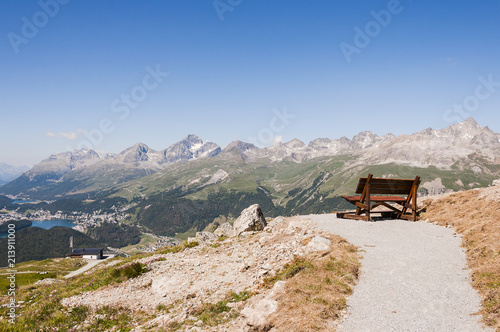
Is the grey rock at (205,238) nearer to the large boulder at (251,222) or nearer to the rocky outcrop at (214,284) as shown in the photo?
the large boulder at (251,222)

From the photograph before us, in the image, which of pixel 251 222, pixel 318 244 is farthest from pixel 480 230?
pixel 251 222

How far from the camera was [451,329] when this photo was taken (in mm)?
7816

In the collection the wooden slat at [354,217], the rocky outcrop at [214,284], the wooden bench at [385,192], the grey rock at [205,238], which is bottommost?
the grey rock at [205,238]

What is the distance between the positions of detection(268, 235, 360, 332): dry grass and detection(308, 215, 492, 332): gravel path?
500 mm

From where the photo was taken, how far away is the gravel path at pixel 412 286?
831cm

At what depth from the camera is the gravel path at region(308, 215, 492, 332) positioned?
831cm

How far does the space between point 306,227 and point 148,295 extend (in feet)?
43.4

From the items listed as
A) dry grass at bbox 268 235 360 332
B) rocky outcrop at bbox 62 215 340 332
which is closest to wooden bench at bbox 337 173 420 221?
rocky outcrop at bbox 62 215 340 332

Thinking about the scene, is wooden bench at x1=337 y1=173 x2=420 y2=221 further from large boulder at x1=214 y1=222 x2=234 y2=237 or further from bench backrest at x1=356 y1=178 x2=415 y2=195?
large boulder at x1=214 y1=222 x2=234 y2=237

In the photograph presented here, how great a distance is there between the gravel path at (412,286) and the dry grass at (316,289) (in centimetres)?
50

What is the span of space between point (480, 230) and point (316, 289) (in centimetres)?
1369

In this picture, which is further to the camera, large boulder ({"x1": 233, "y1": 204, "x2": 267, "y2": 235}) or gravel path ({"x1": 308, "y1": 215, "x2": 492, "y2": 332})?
large boulder ({"x1": 233, "y1": 204, "x2": 267, "y2": 235})

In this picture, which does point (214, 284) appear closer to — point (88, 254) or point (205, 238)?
point (205, 238)

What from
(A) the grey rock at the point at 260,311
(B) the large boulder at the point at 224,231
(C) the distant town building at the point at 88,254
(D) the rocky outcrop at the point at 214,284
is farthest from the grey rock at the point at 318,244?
(C) the distant town building at the point at 88,254
